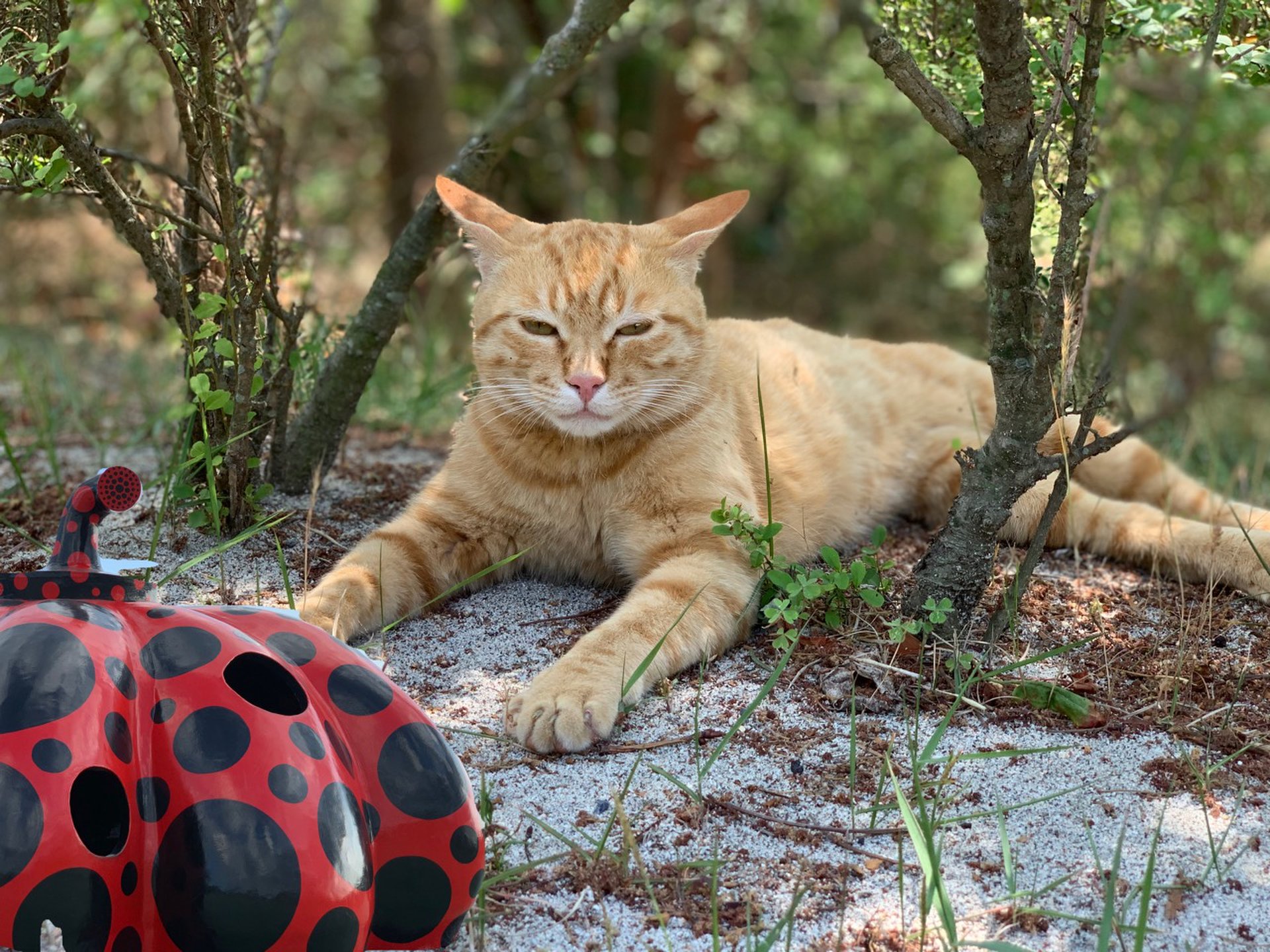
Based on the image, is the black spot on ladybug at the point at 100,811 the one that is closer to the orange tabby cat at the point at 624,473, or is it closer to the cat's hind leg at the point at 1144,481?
the orange tabby cat at the point at 624,473

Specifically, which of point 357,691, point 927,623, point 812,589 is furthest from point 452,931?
point 927,623

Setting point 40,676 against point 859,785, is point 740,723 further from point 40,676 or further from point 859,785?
point 40,676

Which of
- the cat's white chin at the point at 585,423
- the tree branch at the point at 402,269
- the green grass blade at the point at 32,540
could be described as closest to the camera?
the green grass blade at the point at 32,540

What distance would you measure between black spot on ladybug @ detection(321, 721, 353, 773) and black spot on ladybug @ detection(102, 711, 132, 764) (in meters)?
0.22

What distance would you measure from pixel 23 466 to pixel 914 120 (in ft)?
25.2

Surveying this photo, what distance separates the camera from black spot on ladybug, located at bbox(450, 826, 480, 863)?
1.52 m

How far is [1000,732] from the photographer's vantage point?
225 cm

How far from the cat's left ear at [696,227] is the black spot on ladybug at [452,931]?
1836mm

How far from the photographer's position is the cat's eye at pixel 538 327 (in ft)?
9.43

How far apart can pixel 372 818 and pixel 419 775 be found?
0.08m

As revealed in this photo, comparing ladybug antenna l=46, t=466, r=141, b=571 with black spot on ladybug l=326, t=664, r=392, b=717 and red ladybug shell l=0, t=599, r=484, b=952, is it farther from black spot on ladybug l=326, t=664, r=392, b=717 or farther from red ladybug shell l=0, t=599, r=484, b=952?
black spot on ladybug l=326, t=664, r=392, b=717

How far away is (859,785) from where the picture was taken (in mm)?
2094

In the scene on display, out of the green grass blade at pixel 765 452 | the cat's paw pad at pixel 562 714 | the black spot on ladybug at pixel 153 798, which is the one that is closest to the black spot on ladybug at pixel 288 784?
the black spot on ladybug at pixel 153 798

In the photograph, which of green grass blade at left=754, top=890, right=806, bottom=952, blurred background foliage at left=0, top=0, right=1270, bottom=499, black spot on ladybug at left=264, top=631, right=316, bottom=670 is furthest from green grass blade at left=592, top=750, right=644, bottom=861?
blurred background foliage at left=0, top=0, right=1270, bottom=499
